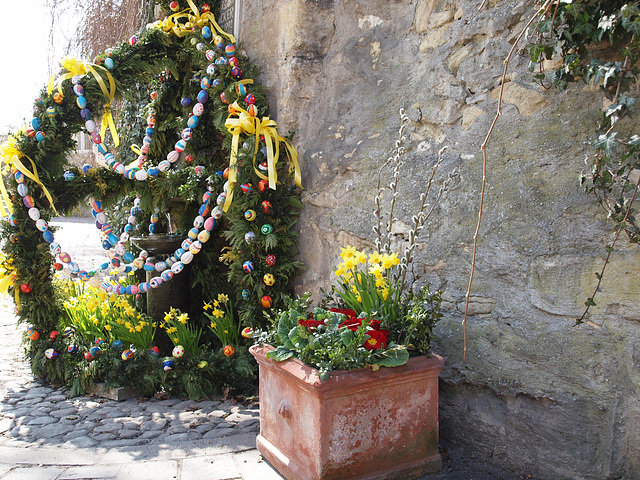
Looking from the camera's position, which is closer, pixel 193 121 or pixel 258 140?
pixel 258 140

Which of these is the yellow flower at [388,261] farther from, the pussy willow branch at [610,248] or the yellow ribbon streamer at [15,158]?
the yellow ribbon streamer at [15,158]

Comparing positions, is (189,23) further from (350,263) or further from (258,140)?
(350,263)

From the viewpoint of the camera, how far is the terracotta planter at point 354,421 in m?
1.90

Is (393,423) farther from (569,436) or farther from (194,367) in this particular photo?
(194,367)

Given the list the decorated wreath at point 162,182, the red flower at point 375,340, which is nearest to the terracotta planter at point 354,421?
the red flower at point 375,340

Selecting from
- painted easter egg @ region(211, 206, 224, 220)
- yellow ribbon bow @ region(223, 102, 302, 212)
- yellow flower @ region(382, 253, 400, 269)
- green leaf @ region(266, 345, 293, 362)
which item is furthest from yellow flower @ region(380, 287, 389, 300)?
painted easter egg @ region(211, 206, 224, 220)

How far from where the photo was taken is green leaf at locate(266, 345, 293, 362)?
2.06m

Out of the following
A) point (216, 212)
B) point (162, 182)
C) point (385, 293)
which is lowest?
point (385, 293)

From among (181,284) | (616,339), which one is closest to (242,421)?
(181,284)

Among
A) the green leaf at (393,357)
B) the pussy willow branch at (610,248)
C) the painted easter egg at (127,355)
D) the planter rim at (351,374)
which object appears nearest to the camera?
the pussy willow branch at (610,248)

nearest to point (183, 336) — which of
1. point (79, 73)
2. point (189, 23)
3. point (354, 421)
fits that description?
point (354, 421)

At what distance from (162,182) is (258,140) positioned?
36.0 inches

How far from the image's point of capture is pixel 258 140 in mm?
3189

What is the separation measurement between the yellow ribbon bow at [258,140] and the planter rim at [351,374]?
4.36 ft
